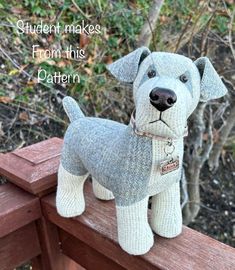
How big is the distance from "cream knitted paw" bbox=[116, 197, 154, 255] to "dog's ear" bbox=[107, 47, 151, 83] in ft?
0.55

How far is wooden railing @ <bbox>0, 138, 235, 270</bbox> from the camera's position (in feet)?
1.76

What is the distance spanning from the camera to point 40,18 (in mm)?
1605

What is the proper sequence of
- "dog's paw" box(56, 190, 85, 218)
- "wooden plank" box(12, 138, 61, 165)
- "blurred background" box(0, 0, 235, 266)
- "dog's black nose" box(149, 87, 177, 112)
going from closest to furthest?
1. "dog's black nose" box(149, 87, 177, 112)
2. "dog's paw" box(56, 190, 85, 218)
3. "wooden plank" box(12, 138, 61, 165)
4. "blurred background" box(0, 0, 235, 266)

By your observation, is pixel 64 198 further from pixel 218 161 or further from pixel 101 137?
pixel 218 161

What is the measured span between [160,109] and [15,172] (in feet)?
1.29

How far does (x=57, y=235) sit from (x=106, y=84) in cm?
95

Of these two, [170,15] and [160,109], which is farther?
[170,15]

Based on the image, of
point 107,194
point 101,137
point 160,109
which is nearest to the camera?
point 160,109

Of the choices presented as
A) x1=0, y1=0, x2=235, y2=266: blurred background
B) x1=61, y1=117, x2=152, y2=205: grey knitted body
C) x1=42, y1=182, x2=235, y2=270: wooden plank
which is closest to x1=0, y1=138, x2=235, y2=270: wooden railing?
x1=42, y1=182, x2=235, y2=270: wooden plank

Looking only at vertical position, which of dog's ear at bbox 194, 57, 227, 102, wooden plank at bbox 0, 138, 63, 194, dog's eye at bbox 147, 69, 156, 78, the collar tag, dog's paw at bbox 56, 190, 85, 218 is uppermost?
dog's eye at bbox 147, 69, 156, 78

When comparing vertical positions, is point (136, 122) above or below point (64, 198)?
above

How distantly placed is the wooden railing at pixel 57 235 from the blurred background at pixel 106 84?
0.58m

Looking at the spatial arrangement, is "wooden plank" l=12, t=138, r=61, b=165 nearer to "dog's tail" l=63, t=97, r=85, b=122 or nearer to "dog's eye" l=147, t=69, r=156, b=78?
"dog's tail" l=63, t=97, r=85, b=122

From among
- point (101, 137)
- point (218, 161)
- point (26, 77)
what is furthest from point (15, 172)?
point (218, 161)
